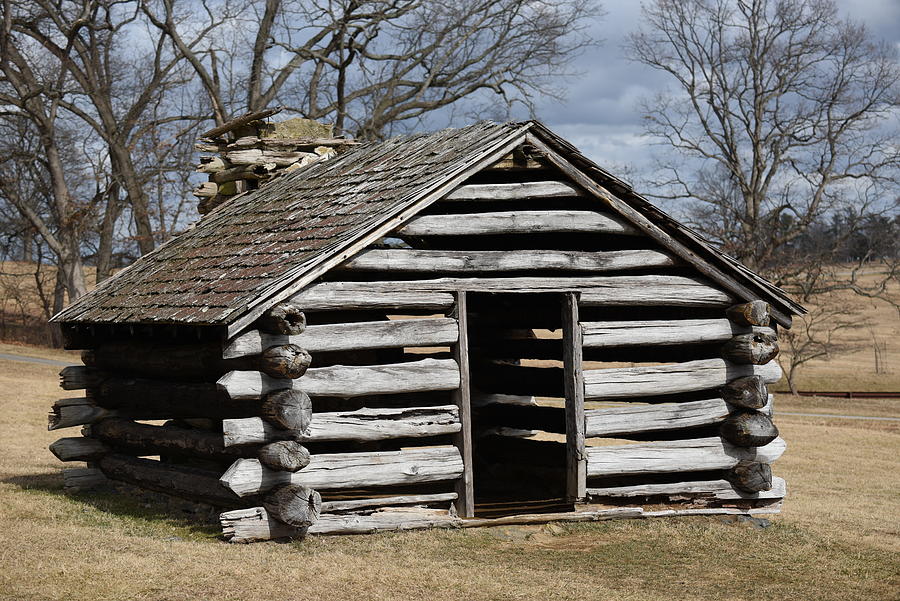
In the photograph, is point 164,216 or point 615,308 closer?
point 615,308

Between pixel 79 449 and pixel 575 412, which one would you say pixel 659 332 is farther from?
pixel 79 449

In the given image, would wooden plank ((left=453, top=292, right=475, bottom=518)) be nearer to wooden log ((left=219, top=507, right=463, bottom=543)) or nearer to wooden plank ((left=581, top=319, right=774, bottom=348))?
wooden log ((left=219, top=507, right=463, bottom=543))

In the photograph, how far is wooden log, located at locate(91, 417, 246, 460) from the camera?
1041 centimetres

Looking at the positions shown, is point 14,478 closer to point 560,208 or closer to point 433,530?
point 433,530

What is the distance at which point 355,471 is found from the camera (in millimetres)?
9703

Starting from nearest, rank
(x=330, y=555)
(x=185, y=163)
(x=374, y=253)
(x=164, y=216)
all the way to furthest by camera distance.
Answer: (x=330, y=555) < (x=374, y=253) < (x=185, y=163) < (x=164, y=216)

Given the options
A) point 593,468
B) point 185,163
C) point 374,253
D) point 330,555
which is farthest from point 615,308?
point 185,163

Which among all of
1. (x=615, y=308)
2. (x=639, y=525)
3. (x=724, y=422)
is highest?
(x=615, y=308)

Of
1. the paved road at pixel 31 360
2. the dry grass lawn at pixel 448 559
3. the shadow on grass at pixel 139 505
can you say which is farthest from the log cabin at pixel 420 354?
the paved road at pixel 31 360

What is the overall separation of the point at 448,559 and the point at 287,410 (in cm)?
184

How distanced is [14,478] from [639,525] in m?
7.79

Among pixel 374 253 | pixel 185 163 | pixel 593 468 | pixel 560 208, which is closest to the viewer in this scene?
pixel 374 253

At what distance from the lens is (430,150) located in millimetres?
11336

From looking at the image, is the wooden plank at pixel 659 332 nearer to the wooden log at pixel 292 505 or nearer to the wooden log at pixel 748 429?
the wooden log at pixel 748 429
